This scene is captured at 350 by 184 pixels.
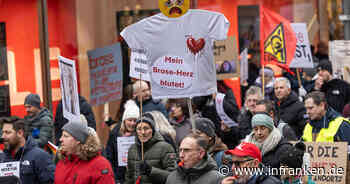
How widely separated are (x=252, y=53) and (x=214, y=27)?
9254 mm

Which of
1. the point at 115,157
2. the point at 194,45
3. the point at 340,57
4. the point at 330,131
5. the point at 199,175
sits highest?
the point at 194,45

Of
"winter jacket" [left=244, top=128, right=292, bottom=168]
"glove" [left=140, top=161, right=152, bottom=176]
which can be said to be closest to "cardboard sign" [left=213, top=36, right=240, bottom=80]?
"glove" [left=140, top=161, right=152, bottom=176]

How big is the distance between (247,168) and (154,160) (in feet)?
8.12

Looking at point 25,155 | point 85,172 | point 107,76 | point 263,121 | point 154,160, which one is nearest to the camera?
point 85,172

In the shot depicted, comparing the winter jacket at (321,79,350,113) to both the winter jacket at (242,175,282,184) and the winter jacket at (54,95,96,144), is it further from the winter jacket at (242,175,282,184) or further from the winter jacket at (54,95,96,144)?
the winter jacket at (242,175,282,184)

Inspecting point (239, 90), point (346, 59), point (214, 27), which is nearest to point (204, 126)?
point (214, 27)

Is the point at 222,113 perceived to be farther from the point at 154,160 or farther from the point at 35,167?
the point at 35,167

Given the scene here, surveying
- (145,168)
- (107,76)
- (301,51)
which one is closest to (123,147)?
(145,168)

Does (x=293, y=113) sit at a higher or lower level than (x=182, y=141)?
lower

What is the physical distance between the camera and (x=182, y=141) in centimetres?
695

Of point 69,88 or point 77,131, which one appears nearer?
point 77,131

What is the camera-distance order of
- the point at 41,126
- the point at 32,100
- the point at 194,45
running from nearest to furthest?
the point at 194,45 → the point at 41,126 → the point at 32,100

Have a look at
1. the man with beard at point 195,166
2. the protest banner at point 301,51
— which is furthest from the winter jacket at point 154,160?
the protest banner at point 301,51

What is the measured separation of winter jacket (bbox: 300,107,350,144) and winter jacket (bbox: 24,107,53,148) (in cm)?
400
